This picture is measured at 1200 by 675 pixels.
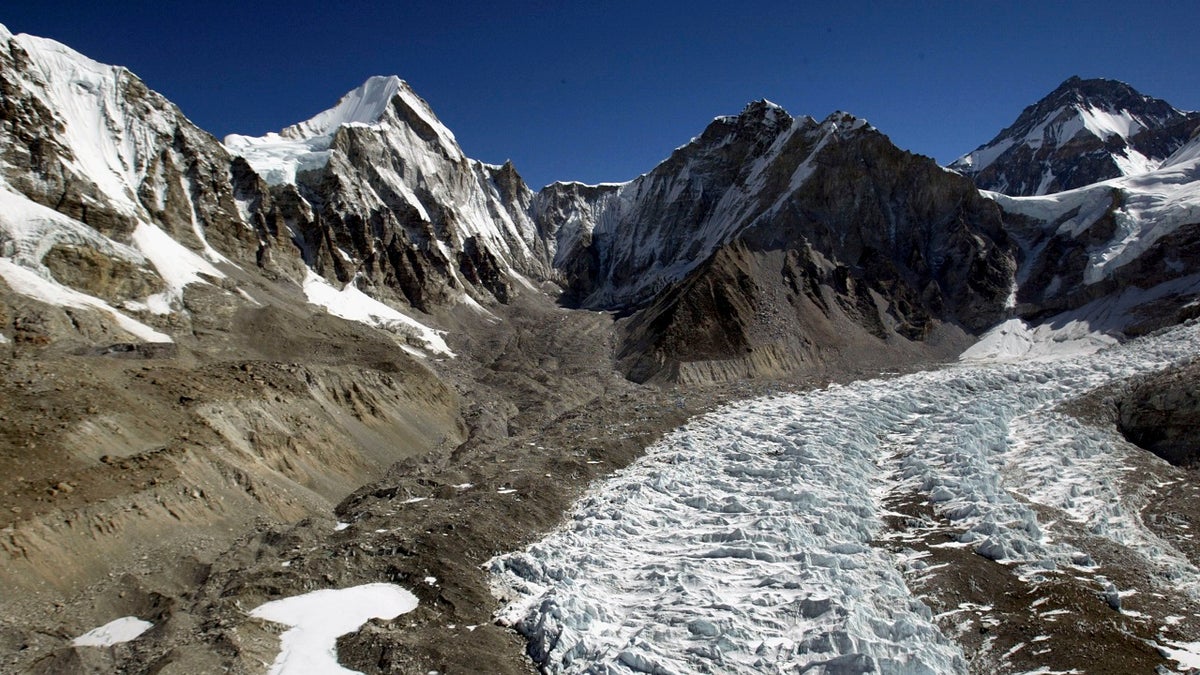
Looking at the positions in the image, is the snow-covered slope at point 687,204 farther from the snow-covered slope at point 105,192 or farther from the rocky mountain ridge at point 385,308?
the snow-covered slope at point 105,192

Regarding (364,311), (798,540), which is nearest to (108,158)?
(364,311)

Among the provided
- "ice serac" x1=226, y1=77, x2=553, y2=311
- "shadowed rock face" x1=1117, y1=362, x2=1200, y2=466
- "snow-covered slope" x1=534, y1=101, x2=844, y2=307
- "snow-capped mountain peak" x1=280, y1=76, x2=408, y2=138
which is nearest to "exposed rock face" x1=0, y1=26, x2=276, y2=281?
"ice serac" x1=226, y1=77, x2=553, y2=311

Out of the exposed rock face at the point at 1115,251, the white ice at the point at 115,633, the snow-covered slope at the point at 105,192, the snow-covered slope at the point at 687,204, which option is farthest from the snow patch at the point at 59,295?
the exposed rock face at the point at 1115,251

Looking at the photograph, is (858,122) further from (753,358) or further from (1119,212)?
(753,358)

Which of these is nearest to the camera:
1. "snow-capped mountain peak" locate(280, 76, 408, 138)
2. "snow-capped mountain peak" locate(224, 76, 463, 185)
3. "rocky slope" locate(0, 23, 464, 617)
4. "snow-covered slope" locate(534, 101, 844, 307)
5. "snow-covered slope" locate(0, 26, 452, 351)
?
"rocky slope" locate(0, 23, 464, 617)

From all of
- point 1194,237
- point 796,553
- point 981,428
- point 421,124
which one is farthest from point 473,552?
point 421,124

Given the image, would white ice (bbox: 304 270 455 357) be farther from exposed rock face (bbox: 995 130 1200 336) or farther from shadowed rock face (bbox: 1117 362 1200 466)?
exposed rock face (bbox: 995 130 1200 336)

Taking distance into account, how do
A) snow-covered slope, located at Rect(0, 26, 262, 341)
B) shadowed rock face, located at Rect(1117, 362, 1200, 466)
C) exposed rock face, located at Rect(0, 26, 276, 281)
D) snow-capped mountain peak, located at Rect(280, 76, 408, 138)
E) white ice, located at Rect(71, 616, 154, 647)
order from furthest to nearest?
snow-capped mountain peak, located at Rect(280, 76, 408, 138), exposed rock face, located at Rect(0, 26, 276, 281), snow-covered slope, located at Rect(0, 26, 262, 341), shadowed rock face, located at Rect(1117, 362, 1200, 466), white ice, located at Rect(71, 616, 154, 647)
